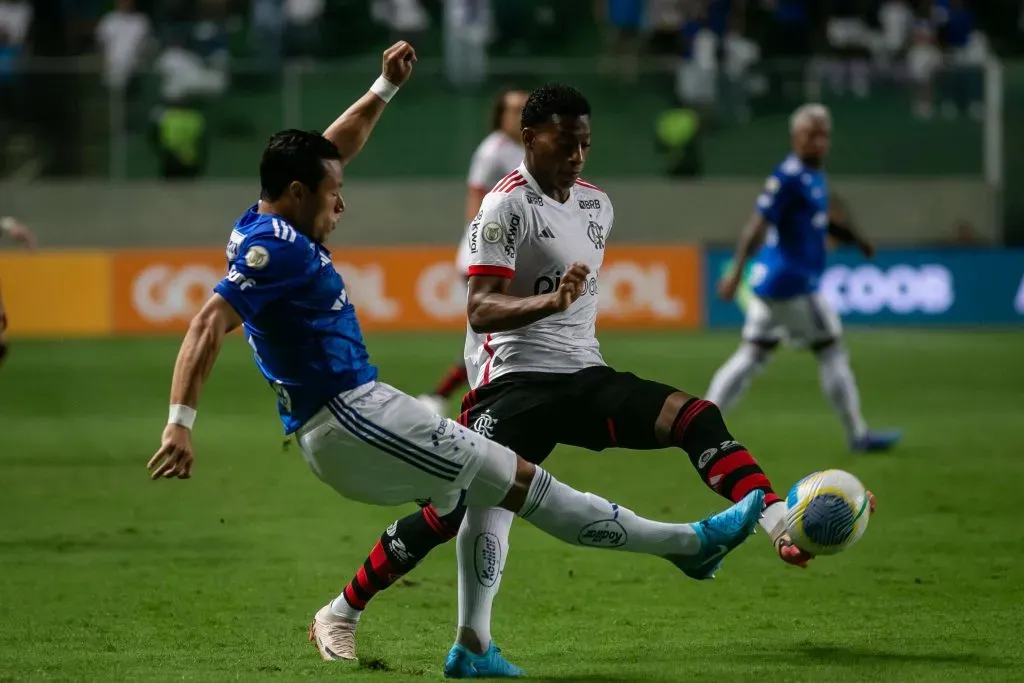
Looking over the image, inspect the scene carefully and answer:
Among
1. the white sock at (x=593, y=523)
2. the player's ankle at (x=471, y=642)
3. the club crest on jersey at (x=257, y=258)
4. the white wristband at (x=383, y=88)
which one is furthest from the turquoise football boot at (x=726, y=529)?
the white wristband at (x=383, y=88)

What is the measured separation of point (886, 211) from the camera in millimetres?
24516

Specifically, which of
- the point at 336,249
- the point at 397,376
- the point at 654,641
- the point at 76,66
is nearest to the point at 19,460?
the point at 397,376

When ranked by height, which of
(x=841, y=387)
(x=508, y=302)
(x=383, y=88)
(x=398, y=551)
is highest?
(x=383, y=88)

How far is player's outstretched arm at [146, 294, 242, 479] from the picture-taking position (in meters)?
4.97

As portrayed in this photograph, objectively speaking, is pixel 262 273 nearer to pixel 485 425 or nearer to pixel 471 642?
pixel 485 425

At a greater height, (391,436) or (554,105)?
(554,105)

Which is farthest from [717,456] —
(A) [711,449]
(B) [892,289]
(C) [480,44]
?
(C) [480,44]

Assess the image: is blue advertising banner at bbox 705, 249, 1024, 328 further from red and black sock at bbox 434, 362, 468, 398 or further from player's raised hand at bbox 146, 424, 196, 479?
player's raised hand at bbox 146, 424, 196, 479

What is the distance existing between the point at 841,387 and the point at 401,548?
20.9ft

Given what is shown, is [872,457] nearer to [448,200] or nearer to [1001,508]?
[1001,508]

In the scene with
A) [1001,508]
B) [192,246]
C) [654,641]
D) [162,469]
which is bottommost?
[192,246]

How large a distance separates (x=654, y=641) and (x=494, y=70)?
59.3ft

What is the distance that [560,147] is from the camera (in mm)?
5969

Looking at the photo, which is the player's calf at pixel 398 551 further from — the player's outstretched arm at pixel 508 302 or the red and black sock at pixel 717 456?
the red and black sock at pixel 717 456
